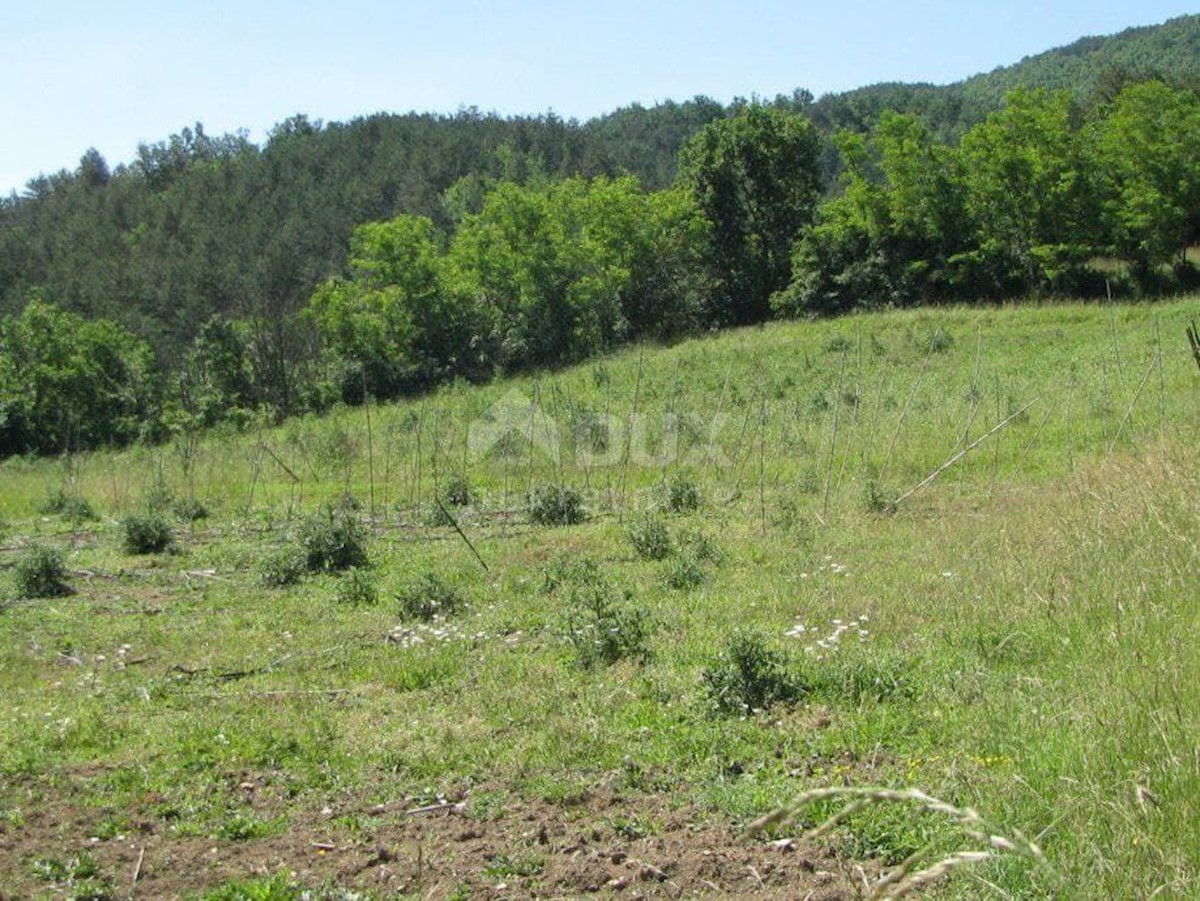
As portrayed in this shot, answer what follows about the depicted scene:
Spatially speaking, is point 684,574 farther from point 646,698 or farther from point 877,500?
point 877,500

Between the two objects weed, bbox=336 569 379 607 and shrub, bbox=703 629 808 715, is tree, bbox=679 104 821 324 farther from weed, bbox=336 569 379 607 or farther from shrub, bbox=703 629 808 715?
shrub, bbox=703 629 808 715

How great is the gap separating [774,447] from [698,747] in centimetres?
1297

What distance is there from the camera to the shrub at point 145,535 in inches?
567

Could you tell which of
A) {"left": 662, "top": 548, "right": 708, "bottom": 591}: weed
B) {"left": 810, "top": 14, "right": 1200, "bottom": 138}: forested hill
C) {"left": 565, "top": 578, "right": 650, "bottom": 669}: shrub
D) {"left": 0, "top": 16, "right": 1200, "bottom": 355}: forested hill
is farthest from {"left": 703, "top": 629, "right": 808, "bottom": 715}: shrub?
{"left": 810, "top": 14, "right": 1200, "bottom": 138}: forested hill

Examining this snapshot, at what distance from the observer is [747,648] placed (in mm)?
6148

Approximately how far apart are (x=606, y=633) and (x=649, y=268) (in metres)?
45.6

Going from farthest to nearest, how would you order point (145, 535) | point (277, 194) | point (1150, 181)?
point (277, 194) < point (1150, 181) < point (145, 535)

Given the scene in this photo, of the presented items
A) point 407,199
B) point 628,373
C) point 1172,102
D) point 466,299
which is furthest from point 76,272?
point 1172,102

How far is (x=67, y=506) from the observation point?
64.5ft

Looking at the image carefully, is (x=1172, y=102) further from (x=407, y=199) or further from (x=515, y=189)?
(x=407, y=199)

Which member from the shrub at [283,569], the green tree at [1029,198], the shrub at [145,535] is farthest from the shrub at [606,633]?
the green tree at [1029,198]

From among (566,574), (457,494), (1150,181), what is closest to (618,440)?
(457,494)

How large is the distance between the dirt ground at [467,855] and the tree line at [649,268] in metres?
41.1

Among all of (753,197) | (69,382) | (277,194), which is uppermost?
(277,194)
